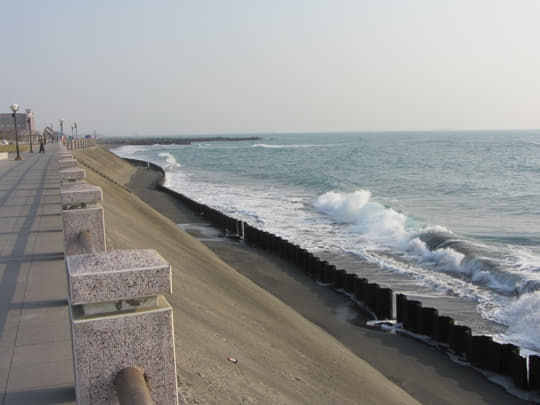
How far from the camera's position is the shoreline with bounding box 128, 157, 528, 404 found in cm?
880

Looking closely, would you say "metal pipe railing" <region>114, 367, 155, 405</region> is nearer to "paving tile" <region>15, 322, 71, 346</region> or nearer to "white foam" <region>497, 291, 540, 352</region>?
"paving tile" <region>15, 322, 71, 346</region>

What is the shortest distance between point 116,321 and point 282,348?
536cm

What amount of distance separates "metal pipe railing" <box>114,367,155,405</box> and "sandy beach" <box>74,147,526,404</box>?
1961mm

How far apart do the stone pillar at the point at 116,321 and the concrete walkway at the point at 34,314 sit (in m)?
1.32

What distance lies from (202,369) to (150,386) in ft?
8.74

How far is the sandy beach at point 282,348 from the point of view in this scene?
5723mm

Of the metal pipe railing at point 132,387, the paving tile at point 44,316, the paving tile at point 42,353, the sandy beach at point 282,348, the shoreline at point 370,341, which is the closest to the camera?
the metal pipe railing at point 132,387

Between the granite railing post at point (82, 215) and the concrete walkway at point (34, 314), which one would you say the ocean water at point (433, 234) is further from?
the concrete walkway at point (34, 314)

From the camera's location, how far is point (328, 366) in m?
7.89

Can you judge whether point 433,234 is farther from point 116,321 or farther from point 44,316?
point 116,321

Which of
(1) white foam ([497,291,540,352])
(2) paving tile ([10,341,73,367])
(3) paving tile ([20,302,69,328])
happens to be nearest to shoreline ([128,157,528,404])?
(1) white foam ([497,291,540,352])

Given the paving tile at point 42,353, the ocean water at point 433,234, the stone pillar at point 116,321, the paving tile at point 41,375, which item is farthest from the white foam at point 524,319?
the stone pillar at point 116,321

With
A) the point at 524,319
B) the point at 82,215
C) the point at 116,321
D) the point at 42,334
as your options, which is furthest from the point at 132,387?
the point at 524,319

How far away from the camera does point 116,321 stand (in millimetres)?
2689
